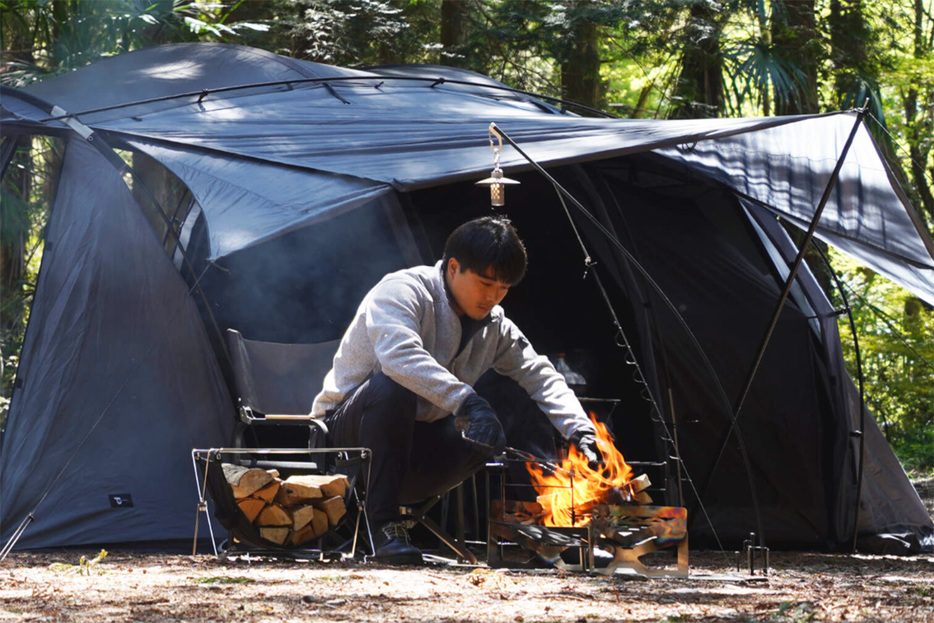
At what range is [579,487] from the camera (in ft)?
10.3

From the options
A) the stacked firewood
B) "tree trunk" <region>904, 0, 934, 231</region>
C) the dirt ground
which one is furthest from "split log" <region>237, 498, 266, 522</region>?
"tree trunk" <region>904, 0, 934, 231</region>

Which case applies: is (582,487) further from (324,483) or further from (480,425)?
(324,483)

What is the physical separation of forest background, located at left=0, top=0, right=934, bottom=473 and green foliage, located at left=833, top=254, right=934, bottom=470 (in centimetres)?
2

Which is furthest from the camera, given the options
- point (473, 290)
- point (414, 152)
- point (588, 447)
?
point (414, 152)

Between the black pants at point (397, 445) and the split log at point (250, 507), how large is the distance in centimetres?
26

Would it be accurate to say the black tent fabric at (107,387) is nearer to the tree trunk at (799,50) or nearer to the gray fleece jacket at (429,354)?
the gray fleece jacket at (429,354)

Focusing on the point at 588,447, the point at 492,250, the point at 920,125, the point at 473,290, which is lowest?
the point at 588,447

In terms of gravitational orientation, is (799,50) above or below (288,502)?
above

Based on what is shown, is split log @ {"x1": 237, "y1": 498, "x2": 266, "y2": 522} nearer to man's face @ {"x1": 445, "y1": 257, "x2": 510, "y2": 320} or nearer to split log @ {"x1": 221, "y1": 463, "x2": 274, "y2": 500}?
split log @ {"x1": 221, "y1": 463, "x2": 274, "y2": 500}

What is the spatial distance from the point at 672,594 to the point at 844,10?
6.66m

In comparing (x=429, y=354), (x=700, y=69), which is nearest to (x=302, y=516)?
(x=429, y=354)

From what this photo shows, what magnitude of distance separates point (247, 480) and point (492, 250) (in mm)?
942

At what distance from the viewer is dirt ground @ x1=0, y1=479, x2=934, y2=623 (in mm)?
2234

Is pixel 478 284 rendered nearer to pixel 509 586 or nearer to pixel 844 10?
pixel 509 586
